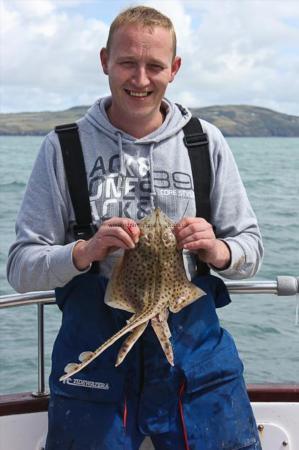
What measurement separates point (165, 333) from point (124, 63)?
43.0 inches

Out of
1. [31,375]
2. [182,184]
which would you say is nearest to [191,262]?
[182,184]

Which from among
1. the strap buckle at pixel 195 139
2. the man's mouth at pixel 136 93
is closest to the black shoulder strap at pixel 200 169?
the strap buckle at pixel 195 139

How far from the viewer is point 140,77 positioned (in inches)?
126

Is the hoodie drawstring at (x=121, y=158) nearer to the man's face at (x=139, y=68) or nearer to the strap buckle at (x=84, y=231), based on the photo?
the man's face at (x=139, y=68)

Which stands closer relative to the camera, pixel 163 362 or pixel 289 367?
pixel 163 362

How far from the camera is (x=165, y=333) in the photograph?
2.97 meters

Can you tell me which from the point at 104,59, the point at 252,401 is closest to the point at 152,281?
the point at 104,59

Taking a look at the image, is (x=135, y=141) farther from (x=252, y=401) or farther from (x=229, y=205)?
(x=252, y=401)

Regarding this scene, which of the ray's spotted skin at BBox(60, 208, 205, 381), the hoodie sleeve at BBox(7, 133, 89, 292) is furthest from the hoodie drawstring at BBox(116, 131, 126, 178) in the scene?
the ray's spotted skin at BBox(60, 208, 205, 381)

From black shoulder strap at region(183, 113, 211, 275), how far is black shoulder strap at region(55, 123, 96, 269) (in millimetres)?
452

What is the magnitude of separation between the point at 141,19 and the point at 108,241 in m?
0.94

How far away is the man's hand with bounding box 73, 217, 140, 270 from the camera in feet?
9.61

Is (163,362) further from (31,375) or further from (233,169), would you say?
(31,375)

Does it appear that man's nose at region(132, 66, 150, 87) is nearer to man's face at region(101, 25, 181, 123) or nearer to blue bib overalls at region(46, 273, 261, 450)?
man's face at region(101, 25, 181, 123)
